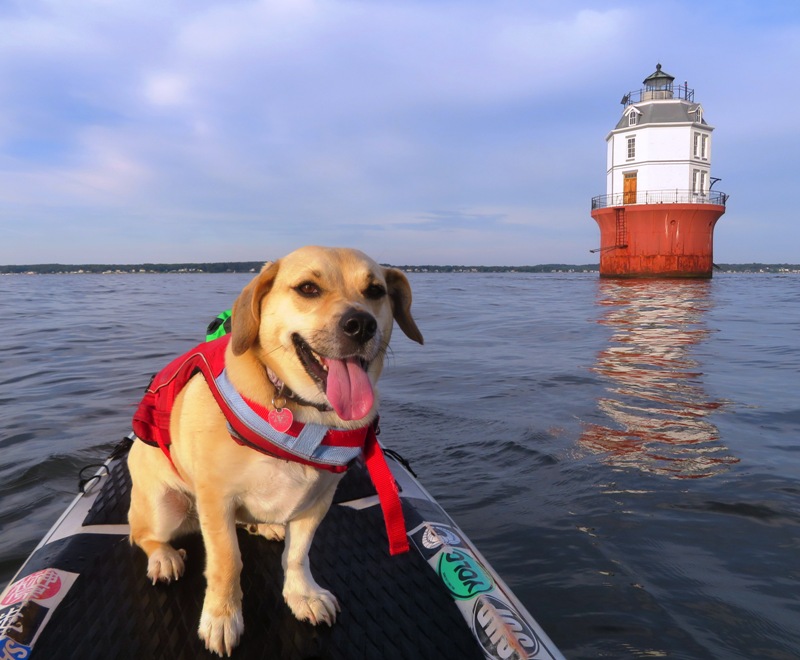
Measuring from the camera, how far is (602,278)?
48125 millimetres

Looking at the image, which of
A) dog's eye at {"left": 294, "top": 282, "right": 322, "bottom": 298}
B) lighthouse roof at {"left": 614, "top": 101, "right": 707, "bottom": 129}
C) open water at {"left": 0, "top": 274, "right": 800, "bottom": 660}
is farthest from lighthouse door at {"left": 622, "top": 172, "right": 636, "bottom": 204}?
dog's eye at {"left": 294, "top": 282, "right": 322, "bottom": 298}

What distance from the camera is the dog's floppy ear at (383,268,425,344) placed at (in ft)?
10.1

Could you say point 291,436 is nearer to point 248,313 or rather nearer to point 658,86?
point 248,313

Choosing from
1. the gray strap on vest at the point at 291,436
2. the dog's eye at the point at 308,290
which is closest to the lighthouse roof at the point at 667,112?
the dog's eye at the point at 308,290

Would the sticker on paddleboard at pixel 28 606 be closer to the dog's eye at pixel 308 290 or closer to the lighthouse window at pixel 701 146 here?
the dog's eye at pixel 308 290

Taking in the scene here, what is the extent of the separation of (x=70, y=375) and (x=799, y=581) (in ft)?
33.8

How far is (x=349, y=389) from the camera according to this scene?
2506mm

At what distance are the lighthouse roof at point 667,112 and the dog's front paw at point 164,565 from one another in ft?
161

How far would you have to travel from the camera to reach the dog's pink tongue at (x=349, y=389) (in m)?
2.45

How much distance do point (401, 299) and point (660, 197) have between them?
45188 millimetres

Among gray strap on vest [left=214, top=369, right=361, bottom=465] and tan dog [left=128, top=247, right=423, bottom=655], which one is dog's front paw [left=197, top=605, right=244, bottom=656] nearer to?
tan dog [left=128, top=247, right=423, bottom=655]

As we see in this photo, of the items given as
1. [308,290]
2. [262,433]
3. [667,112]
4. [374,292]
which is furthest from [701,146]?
[262,433]

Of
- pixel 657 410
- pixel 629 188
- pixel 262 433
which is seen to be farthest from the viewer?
pixel 629 188

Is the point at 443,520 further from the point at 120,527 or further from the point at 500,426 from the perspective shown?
the point at 500,426
